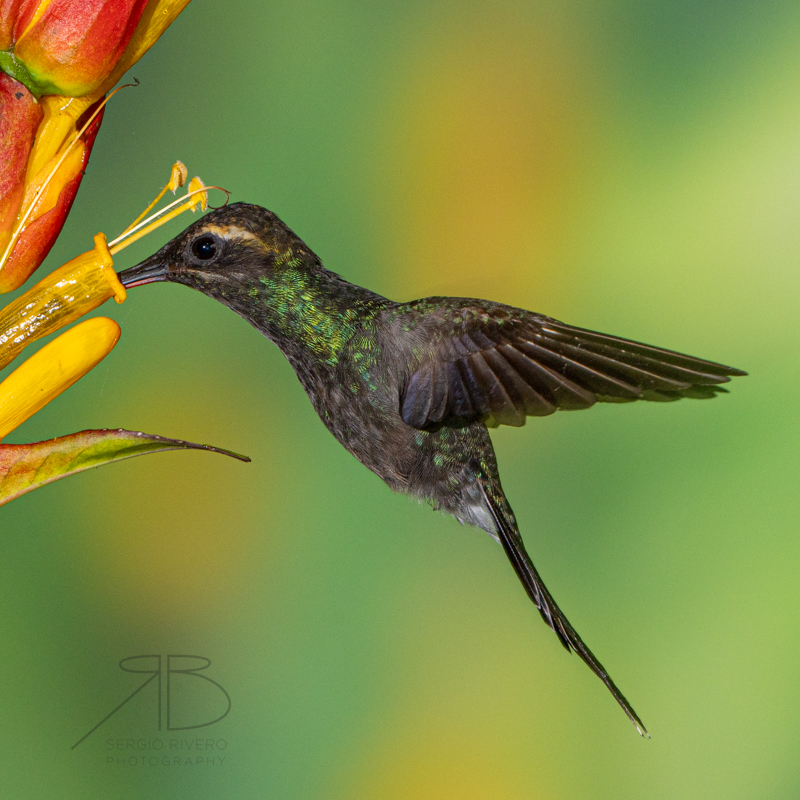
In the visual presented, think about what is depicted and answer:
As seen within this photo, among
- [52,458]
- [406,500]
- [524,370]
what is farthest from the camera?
[406,500]

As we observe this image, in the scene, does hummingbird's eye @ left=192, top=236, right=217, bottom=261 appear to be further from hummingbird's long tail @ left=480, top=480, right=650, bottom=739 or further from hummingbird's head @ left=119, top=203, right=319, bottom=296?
hummingbird's long tail @ left=480, top=480, right=650, bottom=739

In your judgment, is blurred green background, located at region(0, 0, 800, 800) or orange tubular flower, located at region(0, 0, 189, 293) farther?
blurred green background, located at region(0, 0, 800, 800)

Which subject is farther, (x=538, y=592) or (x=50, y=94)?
(x=538, y=592)

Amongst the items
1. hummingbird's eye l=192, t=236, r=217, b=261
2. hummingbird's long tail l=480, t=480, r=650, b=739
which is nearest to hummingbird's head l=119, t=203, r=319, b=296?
hummingbird's eye l=192, t=236, r=217, b=261

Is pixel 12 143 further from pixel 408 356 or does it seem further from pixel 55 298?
pixel 408 356

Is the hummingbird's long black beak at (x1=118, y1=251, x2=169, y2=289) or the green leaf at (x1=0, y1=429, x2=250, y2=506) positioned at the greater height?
the hummingbird's long black beak at (x1=118, y1=251, x2=169, y2=289)

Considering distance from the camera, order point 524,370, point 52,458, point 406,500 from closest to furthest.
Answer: point 52,458, point 524,370, point 406,500

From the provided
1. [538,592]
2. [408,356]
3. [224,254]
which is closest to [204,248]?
[224,254]
